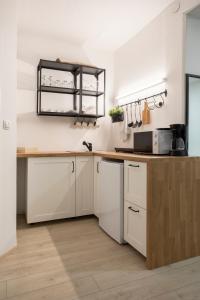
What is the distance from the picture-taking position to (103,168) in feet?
8.10

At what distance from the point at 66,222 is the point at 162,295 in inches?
62.6

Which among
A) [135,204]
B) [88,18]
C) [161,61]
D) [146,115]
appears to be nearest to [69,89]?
[88,18]

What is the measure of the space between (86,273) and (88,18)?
2829 millimetres

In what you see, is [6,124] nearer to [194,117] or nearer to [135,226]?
[135,226]

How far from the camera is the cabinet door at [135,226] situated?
184cm

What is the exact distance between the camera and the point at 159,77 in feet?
8.53

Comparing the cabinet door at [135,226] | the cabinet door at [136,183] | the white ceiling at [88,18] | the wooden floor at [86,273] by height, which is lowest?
the wooden floor at [86,273]

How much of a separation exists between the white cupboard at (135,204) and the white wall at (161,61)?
0.78 metres

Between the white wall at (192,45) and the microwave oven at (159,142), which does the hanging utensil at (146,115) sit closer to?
the microwave oven at (159,142)

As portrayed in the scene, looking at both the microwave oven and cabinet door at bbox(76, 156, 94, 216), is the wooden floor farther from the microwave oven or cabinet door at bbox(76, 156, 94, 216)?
the microwave oven

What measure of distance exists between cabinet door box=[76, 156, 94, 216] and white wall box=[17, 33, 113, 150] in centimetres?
59

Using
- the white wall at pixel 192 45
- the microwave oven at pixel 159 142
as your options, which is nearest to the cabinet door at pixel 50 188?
the microwave oven at pixel 159 142

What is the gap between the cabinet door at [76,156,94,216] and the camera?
2.81 meters

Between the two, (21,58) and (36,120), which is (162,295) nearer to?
(36,120)
